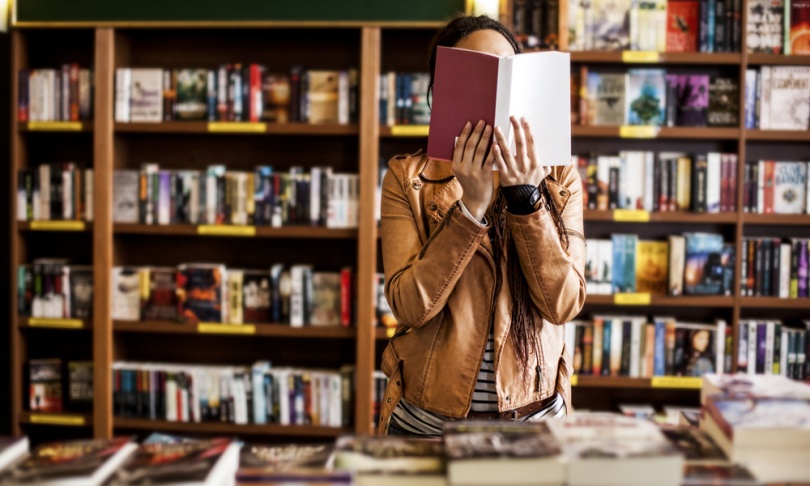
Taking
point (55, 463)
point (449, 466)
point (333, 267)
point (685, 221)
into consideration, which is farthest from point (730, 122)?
point (55, 463)

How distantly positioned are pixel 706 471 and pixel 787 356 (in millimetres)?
2318

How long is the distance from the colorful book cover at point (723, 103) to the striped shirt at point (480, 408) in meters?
2.01

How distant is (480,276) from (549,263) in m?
0.15

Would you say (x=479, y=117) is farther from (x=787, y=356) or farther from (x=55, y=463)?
(x=787, y=356)

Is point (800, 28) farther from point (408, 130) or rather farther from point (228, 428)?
point (228, 428)

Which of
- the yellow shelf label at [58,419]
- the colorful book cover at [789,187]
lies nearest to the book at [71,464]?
the yellow shelf label at [58,419]

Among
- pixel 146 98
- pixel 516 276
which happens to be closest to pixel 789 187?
pixel 516 276

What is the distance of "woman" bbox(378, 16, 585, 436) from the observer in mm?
1384

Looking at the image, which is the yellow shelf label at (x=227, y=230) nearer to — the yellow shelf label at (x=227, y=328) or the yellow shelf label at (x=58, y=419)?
the yellow shelf label at (x=227, y=328)

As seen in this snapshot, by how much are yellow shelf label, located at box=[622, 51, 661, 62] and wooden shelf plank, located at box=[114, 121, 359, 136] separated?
113 centimetres

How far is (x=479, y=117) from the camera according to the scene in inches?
55.6

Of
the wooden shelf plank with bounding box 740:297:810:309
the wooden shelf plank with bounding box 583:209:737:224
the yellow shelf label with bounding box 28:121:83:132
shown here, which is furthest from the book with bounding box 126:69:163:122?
the wooden shelf plank with bounding box 740:297:810:309

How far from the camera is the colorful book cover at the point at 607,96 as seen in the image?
3020 mm

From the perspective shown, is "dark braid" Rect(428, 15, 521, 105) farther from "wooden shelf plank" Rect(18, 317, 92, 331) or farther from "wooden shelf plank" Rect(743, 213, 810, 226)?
"wooden shelf plank" Rect(18, 317, 92, 331)
